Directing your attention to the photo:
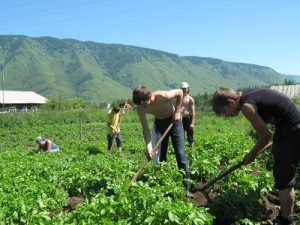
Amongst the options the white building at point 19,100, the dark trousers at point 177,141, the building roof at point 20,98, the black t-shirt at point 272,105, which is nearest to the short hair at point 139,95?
the dark trousers at point 177,141

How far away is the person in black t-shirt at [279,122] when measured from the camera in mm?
4090

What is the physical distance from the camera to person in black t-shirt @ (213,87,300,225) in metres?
4.09

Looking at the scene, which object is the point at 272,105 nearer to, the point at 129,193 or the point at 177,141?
the point at 129,193

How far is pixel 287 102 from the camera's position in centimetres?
→ 415

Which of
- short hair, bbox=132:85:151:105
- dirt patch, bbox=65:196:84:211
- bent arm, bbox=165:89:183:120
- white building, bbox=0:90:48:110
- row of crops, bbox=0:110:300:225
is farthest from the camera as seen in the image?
white building, bbox=0:90:48:110

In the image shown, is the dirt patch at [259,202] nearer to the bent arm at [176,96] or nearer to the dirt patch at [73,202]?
the bent arm at [176,96]

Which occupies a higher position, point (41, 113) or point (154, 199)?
point (154, 199)

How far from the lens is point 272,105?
410 cm

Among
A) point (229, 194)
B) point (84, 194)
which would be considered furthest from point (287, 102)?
point (84, 194)

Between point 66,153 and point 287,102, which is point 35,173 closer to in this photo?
point 66,153

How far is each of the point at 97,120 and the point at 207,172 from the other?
1032 inches

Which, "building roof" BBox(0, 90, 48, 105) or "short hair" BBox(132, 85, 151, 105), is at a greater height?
"short hair" BBox(132, 85, 151, 105)

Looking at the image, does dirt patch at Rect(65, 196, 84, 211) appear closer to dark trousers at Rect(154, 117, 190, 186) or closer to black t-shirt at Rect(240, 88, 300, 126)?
dark trousers at Rect(154, 117, 190, 186)

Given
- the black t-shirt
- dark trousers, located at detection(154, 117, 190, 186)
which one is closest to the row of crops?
dark trousers, located at detection(154, 117, 190, 186)
